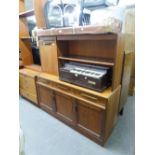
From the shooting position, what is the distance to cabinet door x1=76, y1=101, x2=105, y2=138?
1.63 m

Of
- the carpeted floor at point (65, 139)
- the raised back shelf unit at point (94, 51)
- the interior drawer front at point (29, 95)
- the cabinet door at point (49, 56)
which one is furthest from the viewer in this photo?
the interior drawer front at point (29, 95)

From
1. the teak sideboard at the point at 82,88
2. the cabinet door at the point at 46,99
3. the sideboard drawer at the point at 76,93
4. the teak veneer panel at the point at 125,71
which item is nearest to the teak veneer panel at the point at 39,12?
the teak sideboard at the point at 82,88

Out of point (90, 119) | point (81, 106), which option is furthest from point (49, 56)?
point (90, 119)

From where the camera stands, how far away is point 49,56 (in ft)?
7.36

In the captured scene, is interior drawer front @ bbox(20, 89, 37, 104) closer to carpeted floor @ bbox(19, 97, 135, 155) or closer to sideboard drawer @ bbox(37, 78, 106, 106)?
carpeted floor @ bbox(19, 97, 135, 155)

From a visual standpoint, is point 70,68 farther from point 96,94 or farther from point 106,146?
point 106,146

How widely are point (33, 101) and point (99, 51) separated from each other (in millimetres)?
1717

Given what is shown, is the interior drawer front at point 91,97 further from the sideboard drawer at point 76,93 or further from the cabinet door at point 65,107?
the cabinet door at point 65,107

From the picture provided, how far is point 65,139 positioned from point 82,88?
80cm

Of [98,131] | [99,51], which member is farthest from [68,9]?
[98,131]

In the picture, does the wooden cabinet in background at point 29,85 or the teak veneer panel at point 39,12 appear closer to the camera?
the teak veneer panel at point 39,12

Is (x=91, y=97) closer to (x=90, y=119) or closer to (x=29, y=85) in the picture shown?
(x=90, y=119)

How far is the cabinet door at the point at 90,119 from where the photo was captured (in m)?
1.63

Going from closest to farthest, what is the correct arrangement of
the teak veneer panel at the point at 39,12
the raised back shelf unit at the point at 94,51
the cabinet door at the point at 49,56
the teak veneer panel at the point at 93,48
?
1. the raised back shelf unit at the point at 94,51
2. the teak veneer panel at the point at 93,48
3. the cabinet door at the point at 49,56
4. the teak veneer panel at the point at 39,12
